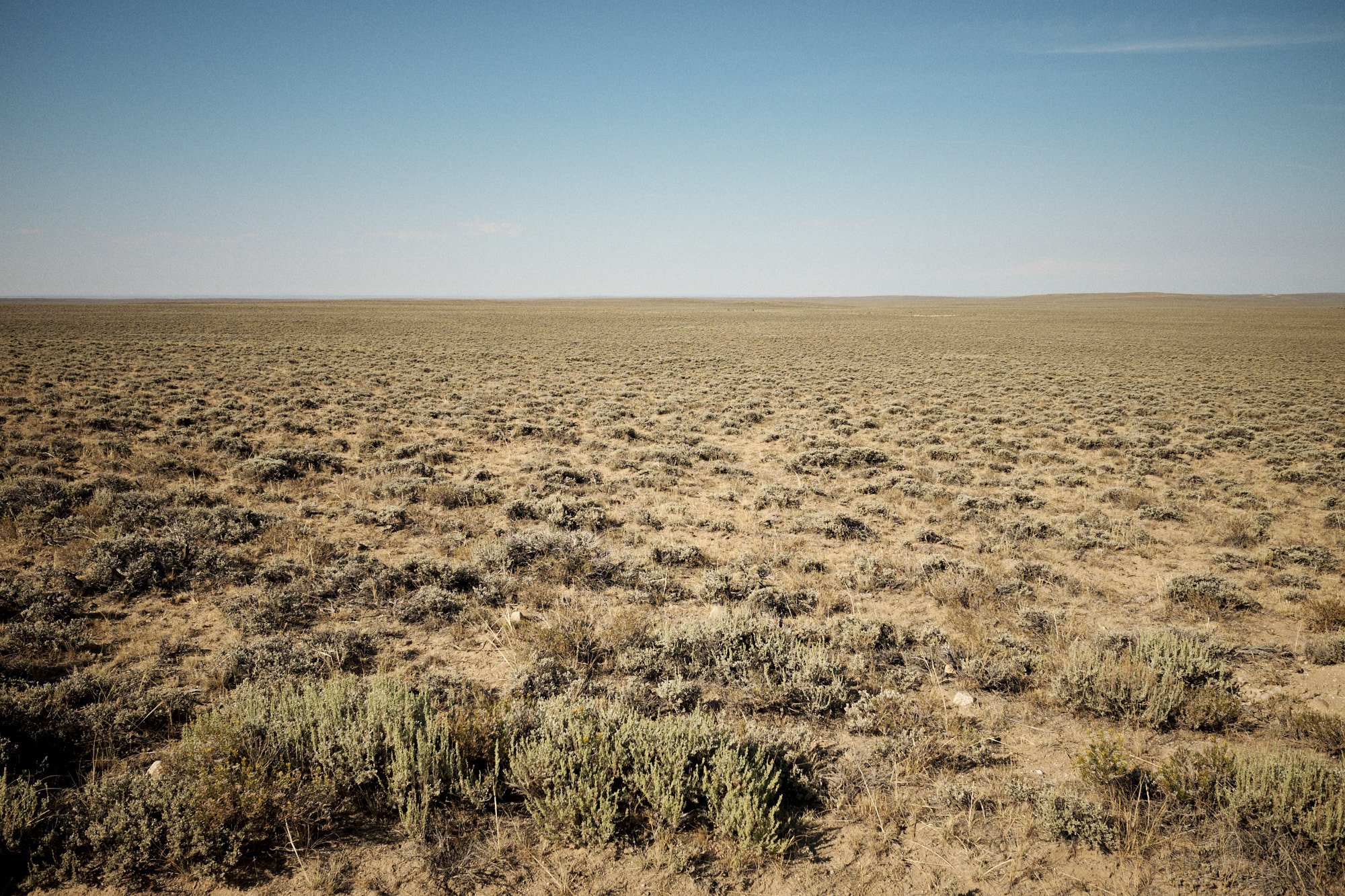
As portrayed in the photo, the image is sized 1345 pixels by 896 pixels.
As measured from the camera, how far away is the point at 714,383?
81.9 ft

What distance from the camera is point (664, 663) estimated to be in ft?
16.6

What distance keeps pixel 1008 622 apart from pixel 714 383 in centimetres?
1955

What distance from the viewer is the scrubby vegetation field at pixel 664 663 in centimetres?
318

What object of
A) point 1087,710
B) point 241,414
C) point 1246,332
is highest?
point 1246,332

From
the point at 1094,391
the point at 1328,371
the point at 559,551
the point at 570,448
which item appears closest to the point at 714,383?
the point at 570,448

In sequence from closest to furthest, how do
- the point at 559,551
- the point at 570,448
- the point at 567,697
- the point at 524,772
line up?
→ the point at 524,772, the point at 567,697, the point at 559,551, the point at 570,448

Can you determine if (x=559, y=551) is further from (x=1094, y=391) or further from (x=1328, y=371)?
(x=1328, y=371)

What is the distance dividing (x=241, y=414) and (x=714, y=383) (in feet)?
53.8

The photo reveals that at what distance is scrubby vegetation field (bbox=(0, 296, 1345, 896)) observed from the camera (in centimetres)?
318

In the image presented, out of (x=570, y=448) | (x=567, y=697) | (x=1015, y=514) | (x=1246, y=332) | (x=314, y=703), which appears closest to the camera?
(x=314, y=703)

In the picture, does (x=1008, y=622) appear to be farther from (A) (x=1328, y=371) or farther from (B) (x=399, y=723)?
(A) (x=1328, y=371)

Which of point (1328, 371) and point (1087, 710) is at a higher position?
point (1328, 371)

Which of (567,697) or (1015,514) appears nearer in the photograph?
(567,697)

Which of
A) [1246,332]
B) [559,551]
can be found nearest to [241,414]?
[559,551]
